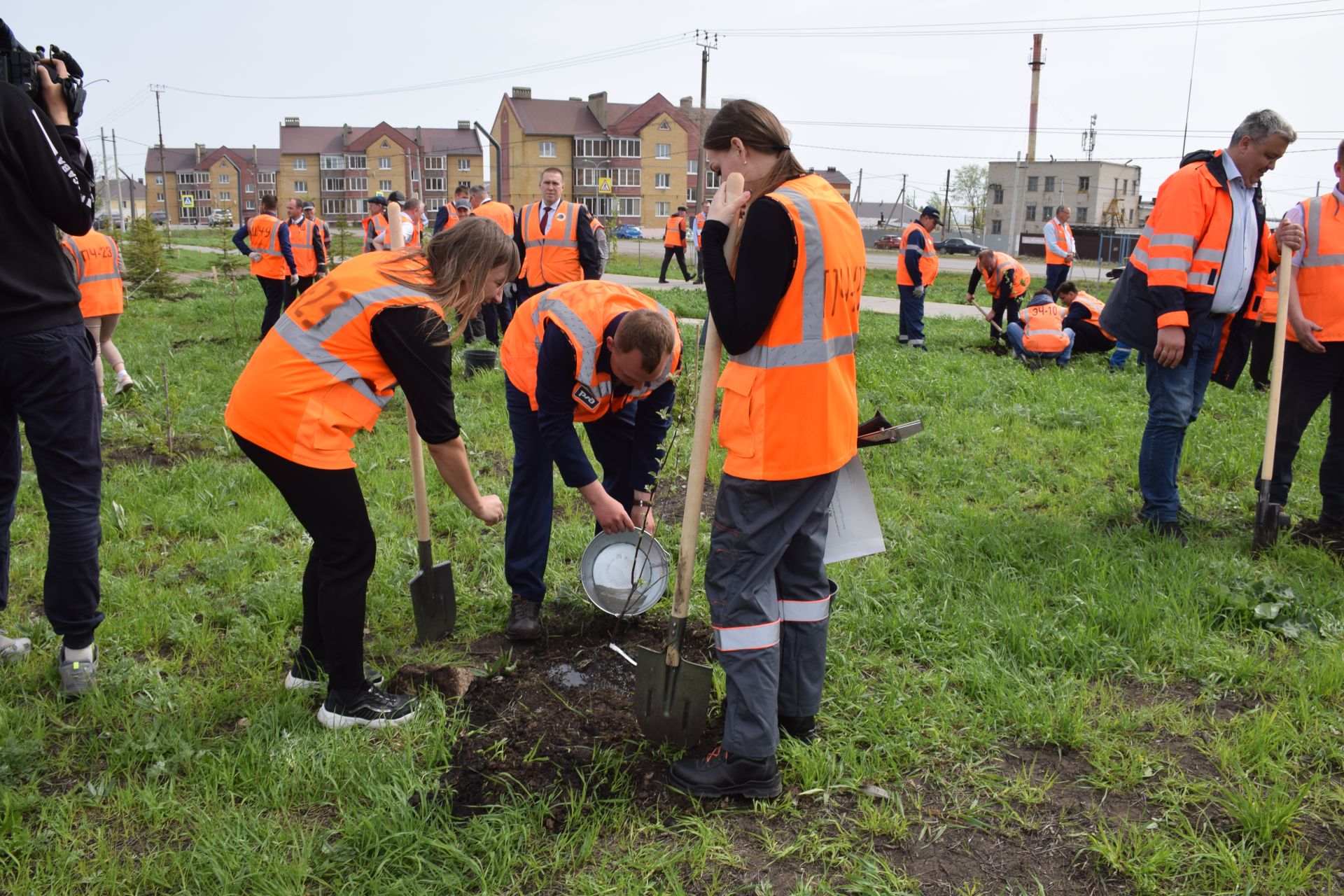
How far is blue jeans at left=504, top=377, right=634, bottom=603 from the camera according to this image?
360 centimetres

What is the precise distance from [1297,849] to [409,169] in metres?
89.1

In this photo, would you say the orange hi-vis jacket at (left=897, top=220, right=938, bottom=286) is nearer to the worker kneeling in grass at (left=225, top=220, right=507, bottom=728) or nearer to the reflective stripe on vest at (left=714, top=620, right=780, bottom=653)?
the worker kneeling in grass at (left=225, top=220, right=507, bottom=728)

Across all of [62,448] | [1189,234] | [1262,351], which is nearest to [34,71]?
[62,448]

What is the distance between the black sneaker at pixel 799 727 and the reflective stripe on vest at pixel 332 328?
65.5 inches

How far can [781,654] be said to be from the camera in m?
2.71

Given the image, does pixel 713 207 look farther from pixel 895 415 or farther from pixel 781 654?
pixel 895 415

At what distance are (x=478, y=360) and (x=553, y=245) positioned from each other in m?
1.32

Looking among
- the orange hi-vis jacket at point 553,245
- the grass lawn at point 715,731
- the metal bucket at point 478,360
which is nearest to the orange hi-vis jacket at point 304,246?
the metal bucket at point 478,360

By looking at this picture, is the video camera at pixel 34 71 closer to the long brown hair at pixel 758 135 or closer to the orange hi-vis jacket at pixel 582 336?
the orange hi-vis jacket at pixel 582 336

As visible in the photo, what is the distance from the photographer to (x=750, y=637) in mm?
2477

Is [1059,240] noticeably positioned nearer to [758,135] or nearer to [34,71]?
[758,135]

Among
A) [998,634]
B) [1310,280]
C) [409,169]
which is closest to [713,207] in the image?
[998,634]

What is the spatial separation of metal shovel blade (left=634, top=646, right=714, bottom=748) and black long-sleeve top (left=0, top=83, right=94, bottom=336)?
214 centimetres

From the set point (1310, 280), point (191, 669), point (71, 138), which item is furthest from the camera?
point (1310, 280)
